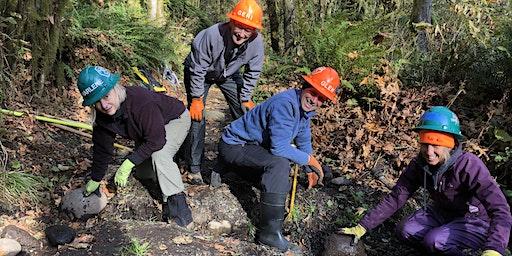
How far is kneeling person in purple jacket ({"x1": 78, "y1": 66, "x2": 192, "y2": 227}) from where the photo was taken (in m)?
3.46

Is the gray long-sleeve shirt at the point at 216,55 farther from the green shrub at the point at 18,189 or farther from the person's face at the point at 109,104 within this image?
the green shrub at the point at 18,189

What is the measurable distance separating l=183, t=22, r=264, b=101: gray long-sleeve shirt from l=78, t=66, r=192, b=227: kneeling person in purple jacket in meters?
0.44

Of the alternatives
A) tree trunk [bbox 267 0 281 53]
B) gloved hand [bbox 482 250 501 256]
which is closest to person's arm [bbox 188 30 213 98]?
gloved hand [bbox 482 250 501 256]

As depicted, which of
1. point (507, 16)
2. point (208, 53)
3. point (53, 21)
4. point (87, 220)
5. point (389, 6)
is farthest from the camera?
point (389, 6)

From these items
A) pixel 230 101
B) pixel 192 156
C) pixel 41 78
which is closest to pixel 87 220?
pixel 192 156

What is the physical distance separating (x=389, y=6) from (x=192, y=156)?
226 inches

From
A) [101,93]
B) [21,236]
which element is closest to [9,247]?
[21,236]

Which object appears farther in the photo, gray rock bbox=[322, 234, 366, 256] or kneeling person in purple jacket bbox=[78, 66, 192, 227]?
Result: gray rock bbox=[322, 234, 366, 256]

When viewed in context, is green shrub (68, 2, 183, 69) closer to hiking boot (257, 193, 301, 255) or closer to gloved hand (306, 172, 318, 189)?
gloved hand (306, 172, 318, 189)

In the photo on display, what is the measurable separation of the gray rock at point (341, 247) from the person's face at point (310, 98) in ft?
3.49

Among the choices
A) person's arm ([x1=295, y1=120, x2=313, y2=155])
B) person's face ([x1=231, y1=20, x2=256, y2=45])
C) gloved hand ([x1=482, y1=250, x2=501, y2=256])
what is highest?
person's face ([x1=231, y1=20, x2=256, y2=45])

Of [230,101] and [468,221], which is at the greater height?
[230,101]

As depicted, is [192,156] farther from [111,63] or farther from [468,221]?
[111,63]

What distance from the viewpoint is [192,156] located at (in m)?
4.69
